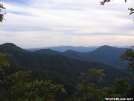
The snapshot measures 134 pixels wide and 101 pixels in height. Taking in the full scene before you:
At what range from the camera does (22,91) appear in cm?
855

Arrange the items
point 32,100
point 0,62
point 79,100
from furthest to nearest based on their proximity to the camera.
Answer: point 79,100
point 32,100
point 0,62

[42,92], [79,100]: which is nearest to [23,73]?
[42,92]

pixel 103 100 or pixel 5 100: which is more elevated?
pixel 5 100

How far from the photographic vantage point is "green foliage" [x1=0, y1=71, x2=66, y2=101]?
8.18 m

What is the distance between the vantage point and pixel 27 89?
27.7 feet

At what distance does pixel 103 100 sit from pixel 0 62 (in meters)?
7.14

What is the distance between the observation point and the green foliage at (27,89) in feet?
26.8

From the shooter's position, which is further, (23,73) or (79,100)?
(79,100)

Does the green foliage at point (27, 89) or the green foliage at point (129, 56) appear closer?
the green foliage at point (27, 89)

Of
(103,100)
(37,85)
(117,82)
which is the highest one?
(37,85)

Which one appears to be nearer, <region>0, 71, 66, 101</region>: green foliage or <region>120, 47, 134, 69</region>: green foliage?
<region>0, 71, 66, 101</region>: green foliage

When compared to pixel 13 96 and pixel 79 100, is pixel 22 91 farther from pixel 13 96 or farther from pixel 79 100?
pixel 79 100

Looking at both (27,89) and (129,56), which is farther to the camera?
(129,56)

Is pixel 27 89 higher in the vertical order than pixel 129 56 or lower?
lower
